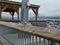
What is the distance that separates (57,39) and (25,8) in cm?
481

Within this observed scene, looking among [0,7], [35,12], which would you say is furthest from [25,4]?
[35,12]

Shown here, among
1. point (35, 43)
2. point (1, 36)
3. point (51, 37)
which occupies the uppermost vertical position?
point (51, 37)

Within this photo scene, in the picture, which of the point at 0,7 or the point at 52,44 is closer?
the point at 52,44

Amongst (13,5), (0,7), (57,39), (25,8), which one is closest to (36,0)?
(13,5)

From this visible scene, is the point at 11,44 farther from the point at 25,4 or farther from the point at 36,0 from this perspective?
the point at 36,0


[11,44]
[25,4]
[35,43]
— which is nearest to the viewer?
[35,43]

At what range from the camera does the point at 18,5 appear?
1478cm

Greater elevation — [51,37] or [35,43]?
[51,37]

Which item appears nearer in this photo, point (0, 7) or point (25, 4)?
point (25, 4)

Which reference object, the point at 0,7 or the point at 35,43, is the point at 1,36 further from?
the point at 0,7

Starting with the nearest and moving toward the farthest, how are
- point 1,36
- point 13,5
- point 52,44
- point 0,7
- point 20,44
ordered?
point 52,44
point 20,44
point 1,36
point 0,7
point 13,5

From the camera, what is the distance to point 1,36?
4742 mm

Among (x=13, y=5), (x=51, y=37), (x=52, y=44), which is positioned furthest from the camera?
(x=13, y=5)

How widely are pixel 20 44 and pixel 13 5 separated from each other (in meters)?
11.9
